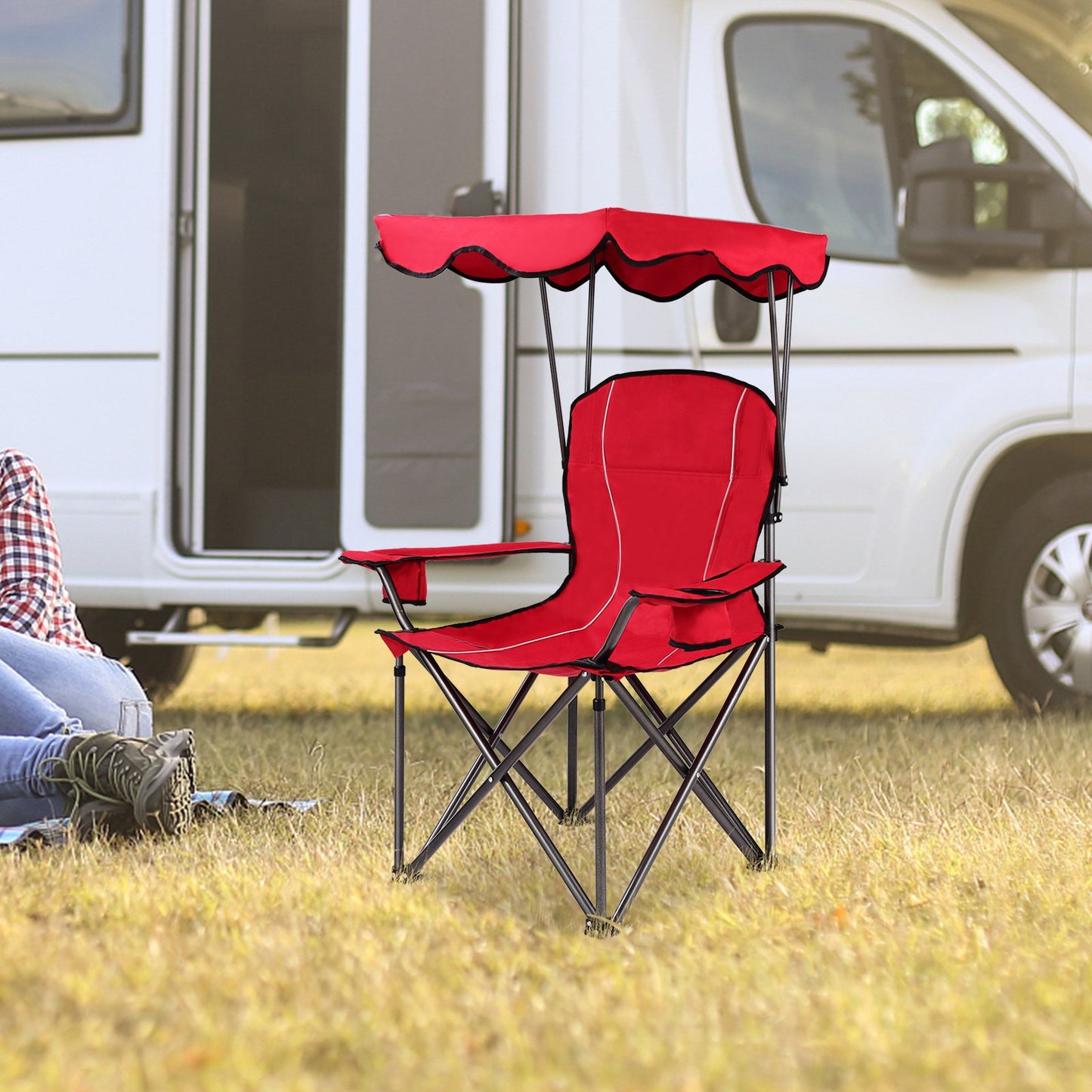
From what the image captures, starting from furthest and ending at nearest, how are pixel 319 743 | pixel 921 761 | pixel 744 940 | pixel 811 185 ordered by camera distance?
pixel 811 185 < pixel 319 743 < pixel 921 761 < pixel 744 940

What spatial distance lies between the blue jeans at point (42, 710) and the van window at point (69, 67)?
205cm

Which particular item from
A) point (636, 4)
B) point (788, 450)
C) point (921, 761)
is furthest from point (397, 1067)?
point (636, 4)

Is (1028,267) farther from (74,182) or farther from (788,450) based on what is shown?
(74,182)

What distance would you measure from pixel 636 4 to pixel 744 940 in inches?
111

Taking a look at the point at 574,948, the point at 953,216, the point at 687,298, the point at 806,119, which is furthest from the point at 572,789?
the point at 806,119

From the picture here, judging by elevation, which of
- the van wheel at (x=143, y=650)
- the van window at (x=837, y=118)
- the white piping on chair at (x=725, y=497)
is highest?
the van window at (x=837, y=118)

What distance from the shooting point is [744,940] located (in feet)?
6.80

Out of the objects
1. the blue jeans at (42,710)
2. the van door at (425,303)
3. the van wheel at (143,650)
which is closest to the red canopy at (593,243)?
the blue jeans at (42,710)

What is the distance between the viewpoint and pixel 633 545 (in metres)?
2.85

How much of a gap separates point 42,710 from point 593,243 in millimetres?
1328

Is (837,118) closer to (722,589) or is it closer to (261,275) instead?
(261,275)

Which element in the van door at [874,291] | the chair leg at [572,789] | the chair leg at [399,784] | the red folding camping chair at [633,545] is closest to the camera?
the red folding camping chair at [633,545]

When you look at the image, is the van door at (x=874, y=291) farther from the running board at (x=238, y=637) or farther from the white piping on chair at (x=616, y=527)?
the running board at (x=238, y=637)

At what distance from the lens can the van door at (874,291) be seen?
3.89 metres
